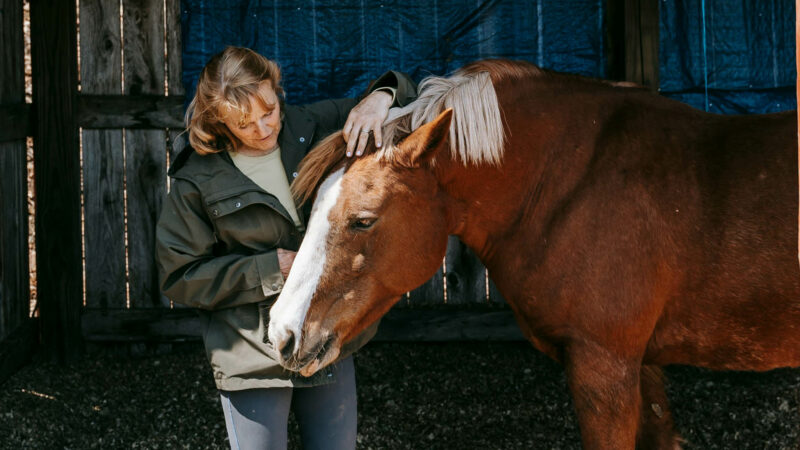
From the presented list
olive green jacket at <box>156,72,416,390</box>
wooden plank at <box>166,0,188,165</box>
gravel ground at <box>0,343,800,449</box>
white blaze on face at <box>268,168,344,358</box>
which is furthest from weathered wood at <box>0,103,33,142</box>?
white blaze on face at <box>268,168,344,358</box>

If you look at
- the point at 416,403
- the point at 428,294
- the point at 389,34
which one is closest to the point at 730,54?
the point at 389,34

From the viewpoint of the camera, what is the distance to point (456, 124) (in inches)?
117

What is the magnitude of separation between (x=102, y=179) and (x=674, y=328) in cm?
379

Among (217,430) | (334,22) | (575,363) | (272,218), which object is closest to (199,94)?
(272,218)

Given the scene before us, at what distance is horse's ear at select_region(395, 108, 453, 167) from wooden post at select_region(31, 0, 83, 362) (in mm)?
3170

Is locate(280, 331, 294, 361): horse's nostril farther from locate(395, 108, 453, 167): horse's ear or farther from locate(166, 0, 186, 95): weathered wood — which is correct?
locate(166, 0, 186, 95): weathered wood

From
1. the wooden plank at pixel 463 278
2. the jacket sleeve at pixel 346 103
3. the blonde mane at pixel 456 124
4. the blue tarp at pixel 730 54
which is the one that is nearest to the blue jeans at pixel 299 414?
the blonde mane at pixel 456 124

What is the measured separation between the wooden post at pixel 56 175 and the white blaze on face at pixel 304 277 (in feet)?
10.1

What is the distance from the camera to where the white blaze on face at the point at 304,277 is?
2658 millimetres

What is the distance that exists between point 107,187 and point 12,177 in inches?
23.5

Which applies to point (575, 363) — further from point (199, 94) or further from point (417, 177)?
point (199, 94)

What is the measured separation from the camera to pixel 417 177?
292 cm

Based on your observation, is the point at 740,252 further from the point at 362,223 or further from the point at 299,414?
the point at 299,414

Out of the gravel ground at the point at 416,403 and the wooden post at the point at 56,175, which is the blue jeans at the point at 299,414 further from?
the wooden post at the point at 56,175
